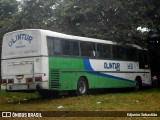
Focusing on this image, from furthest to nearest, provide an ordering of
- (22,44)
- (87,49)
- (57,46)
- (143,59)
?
1. (143,59)
2. (87,49)
3. (57,46)
4. (22,44)

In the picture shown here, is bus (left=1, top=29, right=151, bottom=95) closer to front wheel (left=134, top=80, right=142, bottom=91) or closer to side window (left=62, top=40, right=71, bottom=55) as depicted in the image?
Answer: side window (left=62, top=40, right=71, bottom=55)

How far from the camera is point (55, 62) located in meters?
16.1

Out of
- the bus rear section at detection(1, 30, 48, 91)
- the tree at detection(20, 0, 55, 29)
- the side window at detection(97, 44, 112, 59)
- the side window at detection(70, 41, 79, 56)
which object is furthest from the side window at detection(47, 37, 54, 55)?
the tree at detection(20, 0, 55, 29)

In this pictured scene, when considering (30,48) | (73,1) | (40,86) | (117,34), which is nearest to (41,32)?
(30,48)

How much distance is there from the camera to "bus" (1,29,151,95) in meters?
15.6

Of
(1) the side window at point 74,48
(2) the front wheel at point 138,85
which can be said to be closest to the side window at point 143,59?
(2) the front wheel at point 138,85

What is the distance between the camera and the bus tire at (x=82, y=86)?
58.9 feet

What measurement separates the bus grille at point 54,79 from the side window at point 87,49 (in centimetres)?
238

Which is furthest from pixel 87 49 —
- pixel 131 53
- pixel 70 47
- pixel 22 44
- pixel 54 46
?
pixel 131 53

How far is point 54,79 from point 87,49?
3.29 m

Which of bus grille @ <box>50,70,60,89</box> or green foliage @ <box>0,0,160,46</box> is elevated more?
green foliage @ <box>0,0,160,46</box>

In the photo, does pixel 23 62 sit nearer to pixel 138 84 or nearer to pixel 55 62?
pixel 55 62

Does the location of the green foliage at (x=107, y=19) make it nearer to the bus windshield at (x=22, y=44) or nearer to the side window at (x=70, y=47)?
the side window at (x=70, y=47)

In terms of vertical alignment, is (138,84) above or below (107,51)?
below
